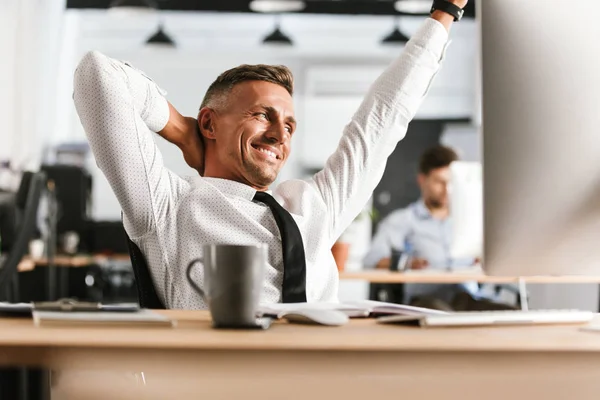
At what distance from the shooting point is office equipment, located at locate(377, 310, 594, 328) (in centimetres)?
110

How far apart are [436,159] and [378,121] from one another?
278 cm

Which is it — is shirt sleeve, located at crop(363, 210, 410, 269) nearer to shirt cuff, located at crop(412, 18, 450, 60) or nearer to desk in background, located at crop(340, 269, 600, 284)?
desk in background, located at crop(340, 269, 600, 284)

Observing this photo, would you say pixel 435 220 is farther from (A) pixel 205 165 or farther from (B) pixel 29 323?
(B) pixel 29 323

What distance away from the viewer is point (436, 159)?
15.6 ft

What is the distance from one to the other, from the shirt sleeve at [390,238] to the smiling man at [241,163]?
271 centimetres

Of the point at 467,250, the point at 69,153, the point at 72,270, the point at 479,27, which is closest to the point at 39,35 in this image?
the point at 69,153

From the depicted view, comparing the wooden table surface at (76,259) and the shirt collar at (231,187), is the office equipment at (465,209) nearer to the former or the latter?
the shirt collar at (231,187)

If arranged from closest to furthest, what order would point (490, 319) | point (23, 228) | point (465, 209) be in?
point (490, 319) < point (23, 228) < point (465, 209)

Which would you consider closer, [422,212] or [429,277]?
[429,277]

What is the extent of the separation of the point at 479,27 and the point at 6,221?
3.31 metres

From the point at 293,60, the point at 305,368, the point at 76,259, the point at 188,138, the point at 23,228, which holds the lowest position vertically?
the point at 76,259

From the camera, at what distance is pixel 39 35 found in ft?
27.4

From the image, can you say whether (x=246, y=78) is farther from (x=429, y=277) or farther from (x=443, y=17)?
(x=429, y=277)

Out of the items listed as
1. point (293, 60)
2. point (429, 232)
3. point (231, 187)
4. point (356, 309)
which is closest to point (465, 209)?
point (429, 232)
